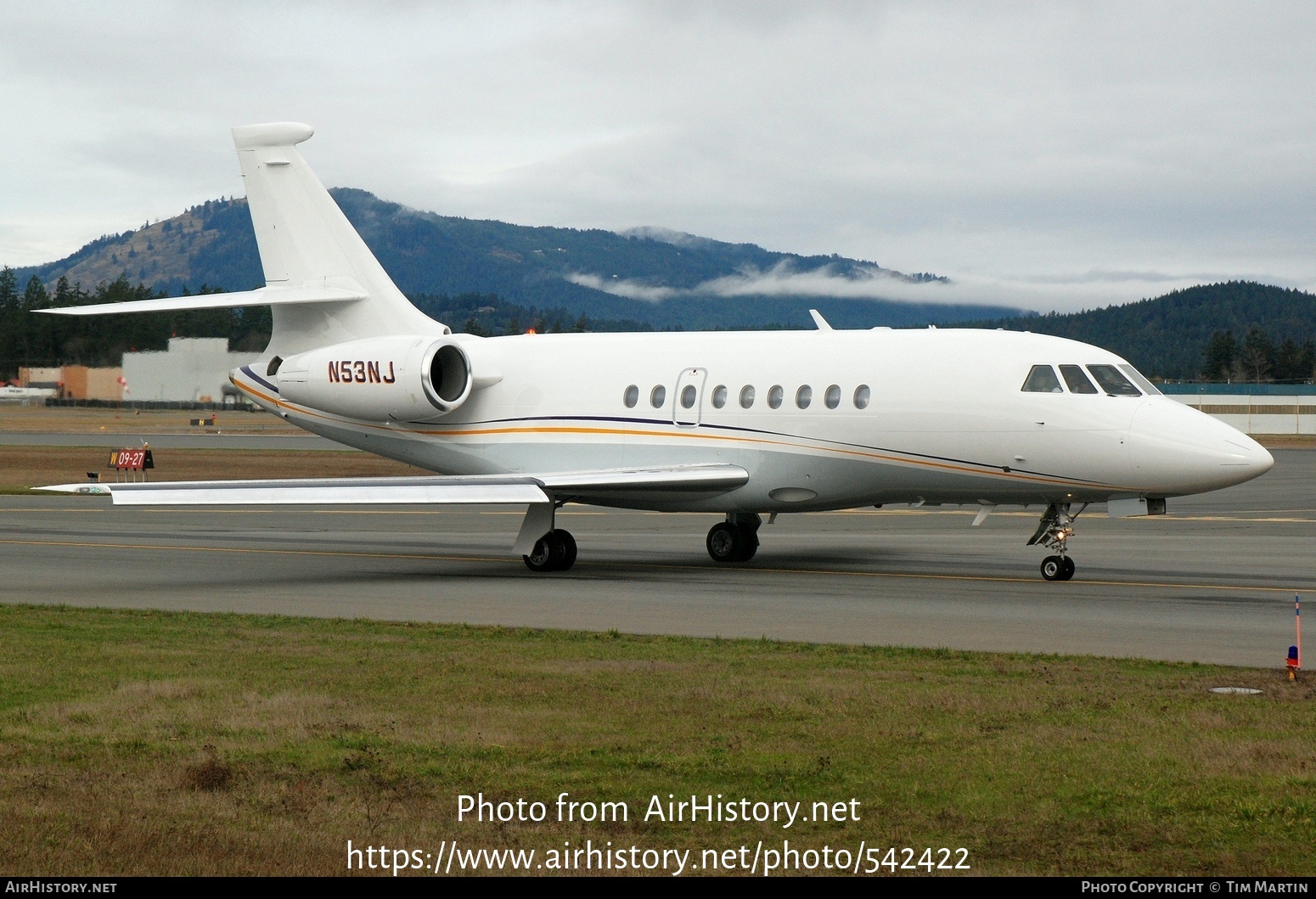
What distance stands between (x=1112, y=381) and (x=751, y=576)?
5.98 meters

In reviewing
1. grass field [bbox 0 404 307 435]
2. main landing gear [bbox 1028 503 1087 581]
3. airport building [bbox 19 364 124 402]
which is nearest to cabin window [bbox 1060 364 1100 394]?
main landing gear [bbox 1028 503 1087 581]

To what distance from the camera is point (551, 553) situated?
23156 mm

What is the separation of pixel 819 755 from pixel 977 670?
3.98 m

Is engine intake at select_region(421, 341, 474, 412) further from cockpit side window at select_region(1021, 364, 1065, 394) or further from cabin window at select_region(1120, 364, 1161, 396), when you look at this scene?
cabin window at select_region(1120, 364, 1161, 396)

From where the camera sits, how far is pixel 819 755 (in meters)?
8.90

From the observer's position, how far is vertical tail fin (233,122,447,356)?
1051 inches

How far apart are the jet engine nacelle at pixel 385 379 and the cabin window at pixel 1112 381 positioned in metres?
10.5

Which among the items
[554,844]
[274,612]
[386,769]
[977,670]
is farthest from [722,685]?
[274,612]

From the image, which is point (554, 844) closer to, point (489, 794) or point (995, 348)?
point (489, 794)

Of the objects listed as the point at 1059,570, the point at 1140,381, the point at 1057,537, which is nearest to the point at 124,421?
the point at 1057,537

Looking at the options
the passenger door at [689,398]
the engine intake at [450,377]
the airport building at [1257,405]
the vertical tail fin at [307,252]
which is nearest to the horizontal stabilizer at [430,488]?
the passenger door at [689,398]

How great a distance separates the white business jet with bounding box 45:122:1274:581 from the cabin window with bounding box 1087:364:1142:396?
4 centimetres

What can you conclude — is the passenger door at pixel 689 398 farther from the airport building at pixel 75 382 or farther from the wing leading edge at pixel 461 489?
the airport building at pixel 75 382
